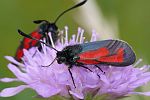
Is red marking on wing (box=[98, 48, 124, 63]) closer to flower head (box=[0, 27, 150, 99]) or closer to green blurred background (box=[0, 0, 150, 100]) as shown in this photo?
flower head (box=[0, 27, 150, 99])

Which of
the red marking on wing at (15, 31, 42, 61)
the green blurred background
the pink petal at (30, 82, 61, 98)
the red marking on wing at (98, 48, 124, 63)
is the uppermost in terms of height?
the green blurred background

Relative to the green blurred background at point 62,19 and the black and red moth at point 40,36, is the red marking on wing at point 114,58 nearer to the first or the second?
the black and red moth at point 40,36

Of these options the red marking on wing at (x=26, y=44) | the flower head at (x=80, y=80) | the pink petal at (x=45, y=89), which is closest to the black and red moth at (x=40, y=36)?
the red marking on wing at (x=26, y=44)

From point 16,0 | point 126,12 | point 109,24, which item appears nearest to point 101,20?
point 109,24

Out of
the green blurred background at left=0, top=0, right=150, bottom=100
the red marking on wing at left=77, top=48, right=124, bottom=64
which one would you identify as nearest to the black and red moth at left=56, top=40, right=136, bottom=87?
the red marking on wing at left=77, top=48, right=124, bottom=64

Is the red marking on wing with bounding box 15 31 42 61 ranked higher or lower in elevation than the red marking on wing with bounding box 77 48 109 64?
higher

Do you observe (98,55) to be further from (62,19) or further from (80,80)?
(62,19)

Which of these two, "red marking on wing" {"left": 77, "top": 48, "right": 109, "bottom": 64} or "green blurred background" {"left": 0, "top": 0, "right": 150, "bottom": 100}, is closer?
"red marking on wing" {"left": 77, "top": 48, "right": 109, "bottom": 64}

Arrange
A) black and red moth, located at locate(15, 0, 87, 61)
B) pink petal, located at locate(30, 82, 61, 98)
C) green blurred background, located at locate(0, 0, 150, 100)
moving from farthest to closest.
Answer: green blurred background, located at locate(0, 0, 150, 100)
black and red moth, located at locate(15, 0, 87, 61)
pink petal, located at locate(30, 82, 61, 98)
